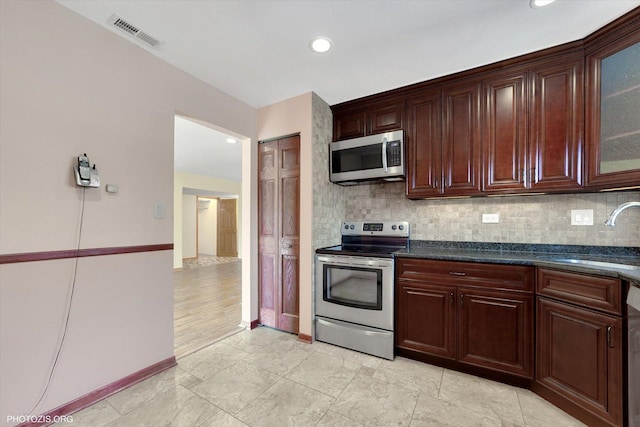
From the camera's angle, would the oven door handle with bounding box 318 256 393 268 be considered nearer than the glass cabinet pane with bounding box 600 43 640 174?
No

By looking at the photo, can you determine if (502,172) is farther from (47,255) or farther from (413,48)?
(47,255)

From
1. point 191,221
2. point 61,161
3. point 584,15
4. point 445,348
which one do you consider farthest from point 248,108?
point 191,221

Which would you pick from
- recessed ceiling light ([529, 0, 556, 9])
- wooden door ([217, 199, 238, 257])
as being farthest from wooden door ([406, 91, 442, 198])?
wooden door ([217, 199, 238, 257])

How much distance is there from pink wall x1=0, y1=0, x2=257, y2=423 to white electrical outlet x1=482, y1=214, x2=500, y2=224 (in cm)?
279

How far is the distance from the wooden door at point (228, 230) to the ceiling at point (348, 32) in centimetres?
660

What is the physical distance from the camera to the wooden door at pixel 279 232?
2.69 m

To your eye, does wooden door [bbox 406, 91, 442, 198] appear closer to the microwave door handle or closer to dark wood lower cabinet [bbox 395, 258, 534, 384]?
the microwave door handle

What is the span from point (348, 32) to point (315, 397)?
8.13 feet

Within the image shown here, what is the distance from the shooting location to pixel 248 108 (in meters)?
2.84

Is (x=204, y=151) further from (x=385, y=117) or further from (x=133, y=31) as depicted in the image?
(x=385, y=117)

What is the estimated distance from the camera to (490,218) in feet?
7.73

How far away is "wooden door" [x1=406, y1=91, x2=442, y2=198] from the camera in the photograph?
233cm

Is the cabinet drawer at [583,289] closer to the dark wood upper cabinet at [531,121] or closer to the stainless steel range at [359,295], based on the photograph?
the dark wood upper cabinet at [531,121]

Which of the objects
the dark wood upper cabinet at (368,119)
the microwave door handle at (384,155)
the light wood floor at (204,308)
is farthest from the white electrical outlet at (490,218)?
the light wood floor at (204,308)
